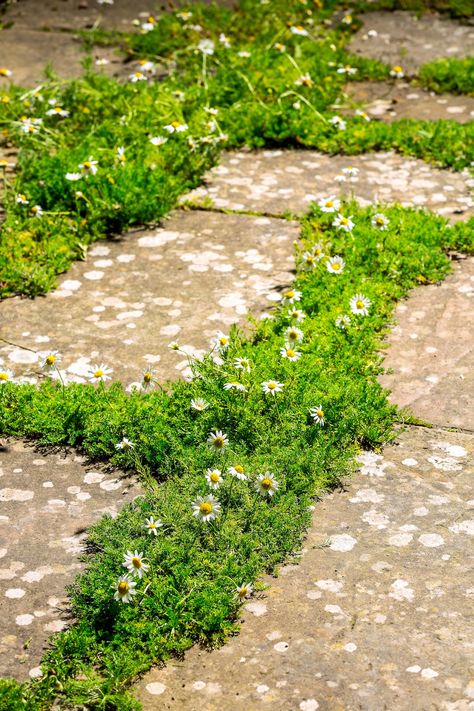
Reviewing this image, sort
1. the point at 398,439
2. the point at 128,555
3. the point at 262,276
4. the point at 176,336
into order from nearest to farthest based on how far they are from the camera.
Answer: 1. the point at 128,555
2. the point at 398,439
3. the point at 176,336
4. the point at 262,276

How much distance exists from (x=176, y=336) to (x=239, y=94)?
8.98ft

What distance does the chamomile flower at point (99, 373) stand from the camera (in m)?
3.97

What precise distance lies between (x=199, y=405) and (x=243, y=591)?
2.96 feet

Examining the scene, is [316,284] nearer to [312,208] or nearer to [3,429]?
[312,208]

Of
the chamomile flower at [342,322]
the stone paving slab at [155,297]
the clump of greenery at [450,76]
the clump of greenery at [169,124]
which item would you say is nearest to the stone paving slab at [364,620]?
the chamomile flower at [342,322]

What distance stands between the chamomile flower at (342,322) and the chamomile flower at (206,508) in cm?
135

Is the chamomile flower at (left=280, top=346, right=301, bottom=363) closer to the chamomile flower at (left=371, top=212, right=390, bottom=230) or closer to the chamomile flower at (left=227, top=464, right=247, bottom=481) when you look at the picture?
the chamomile flower at (left=227, top=464, right=247, bottom=481)

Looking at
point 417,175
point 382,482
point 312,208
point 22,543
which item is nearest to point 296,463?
point 382,482

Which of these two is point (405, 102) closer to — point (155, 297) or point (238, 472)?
point (155, 297)

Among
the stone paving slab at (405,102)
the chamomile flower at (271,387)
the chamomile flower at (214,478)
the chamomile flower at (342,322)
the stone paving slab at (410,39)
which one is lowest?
the chamomile flower at (342,322)

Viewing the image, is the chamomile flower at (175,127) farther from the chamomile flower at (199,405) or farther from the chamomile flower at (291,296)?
the chamomile flower at (199,405)

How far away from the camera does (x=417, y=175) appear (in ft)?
19.4

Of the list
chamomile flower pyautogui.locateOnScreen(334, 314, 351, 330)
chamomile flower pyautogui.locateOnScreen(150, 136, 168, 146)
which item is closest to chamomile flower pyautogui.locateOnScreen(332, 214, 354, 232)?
chamomile flower pyautogui.locateOnScreen(334, 314, 351, 330)

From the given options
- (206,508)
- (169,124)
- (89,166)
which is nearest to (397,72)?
(169,124)
